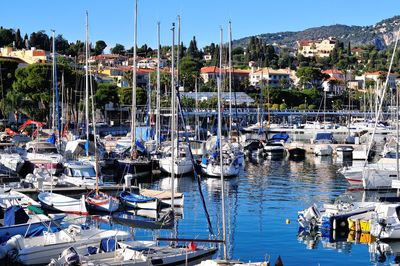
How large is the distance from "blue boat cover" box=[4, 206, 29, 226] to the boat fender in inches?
116

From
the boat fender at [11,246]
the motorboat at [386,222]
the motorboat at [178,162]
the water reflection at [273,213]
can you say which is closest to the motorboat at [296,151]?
the water reflection at [273,213]

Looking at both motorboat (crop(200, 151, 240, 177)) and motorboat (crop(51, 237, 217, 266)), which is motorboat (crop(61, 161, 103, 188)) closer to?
motorboat (crop(200, 151, 240, 177))

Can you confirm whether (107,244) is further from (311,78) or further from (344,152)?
(311,78)

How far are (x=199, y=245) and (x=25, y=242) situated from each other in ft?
18.5

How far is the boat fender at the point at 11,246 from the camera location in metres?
21.6

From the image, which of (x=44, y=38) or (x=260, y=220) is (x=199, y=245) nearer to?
(x=260, y=220)

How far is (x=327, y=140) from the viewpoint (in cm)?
8200

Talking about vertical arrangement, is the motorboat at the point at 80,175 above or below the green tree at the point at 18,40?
below

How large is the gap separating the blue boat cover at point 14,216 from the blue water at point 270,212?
16.2 ft

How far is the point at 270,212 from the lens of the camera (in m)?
35.5

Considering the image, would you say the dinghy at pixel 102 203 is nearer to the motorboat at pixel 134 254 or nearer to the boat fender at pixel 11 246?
the motorboat at pixel 134 254

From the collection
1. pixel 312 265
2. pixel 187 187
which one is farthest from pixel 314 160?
pixel 312 265

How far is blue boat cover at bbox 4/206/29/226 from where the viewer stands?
25.0 meters

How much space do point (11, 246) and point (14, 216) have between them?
3.46 m
